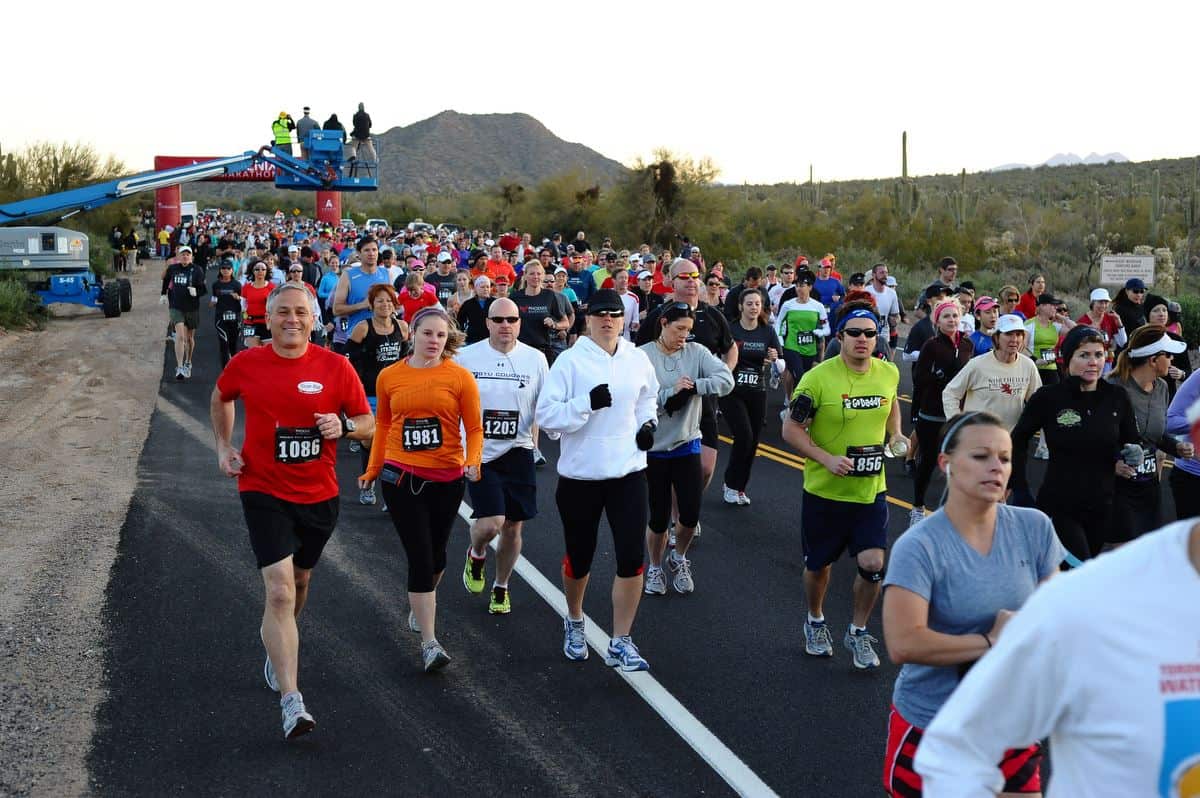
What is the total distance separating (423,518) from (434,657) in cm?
74

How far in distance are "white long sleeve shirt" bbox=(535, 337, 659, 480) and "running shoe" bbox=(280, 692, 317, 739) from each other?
5.90ft

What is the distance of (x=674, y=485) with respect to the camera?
791 centimetres

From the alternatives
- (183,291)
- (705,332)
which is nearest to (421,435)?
(705,332)

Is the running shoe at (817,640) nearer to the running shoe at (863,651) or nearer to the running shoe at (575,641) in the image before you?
the running shoe at (863,651)

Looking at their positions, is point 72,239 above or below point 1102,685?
above

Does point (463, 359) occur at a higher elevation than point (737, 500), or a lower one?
higher

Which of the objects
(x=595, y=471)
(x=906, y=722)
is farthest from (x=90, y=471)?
(x=906, y=722)

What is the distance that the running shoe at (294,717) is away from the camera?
5.62m

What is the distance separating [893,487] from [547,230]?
192 feet

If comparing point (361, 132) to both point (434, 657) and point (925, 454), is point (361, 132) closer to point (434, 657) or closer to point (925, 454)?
point (925, 454)

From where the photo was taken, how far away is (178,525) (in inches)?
391

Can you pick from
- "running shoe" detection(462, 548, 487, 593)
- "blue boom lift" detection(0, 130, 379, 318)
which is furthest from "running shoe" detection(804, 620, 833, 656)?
"blue boom lift" detection(0, 130, 379, 318)

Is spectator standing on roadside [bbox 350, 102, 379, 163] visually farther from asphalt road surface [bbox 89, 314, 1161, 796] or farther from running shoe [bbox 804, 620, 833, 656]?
running shoe [bbox 804, 620, 833, 656]

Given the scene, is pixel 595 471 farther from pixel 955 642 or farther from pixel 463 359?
pixel 955 642
